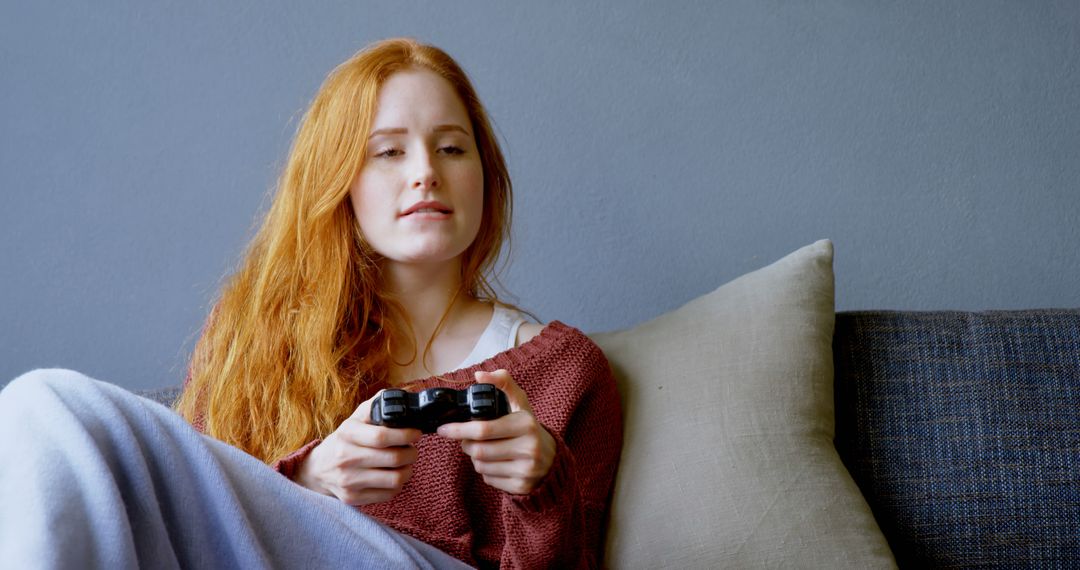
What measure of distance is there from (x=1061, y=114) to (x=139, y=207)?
135 centimetres

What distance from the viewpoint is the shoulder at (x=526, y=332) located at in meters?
1.38

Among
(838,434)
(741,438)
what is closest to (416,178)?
(741,438)

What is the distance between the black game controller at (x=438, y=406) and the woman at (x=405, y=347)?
0.03 m

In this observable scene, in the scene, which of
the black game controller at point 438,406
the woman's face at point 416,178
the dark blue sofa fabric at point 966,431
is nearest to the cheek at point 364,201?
the woman's face at point 416,178

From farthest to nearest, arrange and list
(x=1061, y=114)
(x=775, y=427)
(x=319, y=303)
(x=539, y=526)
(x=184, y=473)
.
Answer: (x=1061, y=114) → (x=319, y=303) → (x=775, y=427) → (x=539, y=526) → (x=184, y=473)

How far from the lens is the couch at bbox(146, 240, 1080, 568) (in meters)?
1.19

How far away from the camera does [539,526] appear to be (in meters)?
1.06

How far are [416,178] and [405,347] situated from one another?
24 cm

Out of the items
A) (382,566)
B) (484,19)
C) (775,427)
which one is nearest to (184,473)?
(382,566)

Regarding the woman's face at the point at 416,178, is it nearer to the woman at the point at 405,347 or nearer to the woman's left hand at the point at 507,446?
the woman at the point at 405,347

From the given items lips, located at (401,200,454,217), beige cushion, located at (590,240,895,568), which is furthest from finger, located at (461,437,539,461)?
lips, located at (401,200,454,217)

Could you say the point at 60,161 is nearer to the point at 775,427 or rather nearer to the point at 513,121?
the point at 513,121

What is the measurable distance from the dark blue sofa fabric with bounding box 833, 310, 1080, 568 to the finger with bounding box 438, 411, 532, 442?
1.62ft

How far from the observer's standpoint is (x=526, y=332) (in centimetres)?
139
